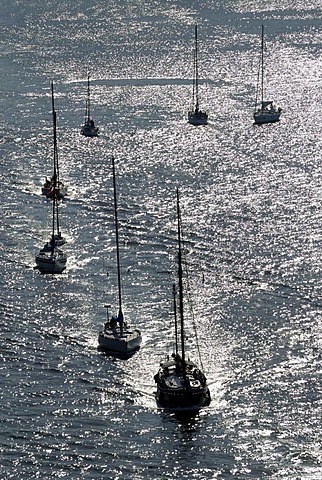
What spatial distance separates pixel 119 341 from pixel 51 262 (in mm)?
25100

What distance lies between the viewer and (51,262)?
147750 mm

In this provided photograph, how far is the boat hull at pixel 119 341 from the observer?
411 feet

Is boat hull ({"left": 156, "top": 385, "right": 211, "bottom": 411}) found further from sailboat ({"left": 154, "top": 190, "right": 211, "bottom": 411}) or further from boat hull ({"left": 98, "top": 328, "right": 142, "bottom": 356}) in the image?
boat hull ({"left": 98, "top": 328, "right": 142, "bottom": 356})

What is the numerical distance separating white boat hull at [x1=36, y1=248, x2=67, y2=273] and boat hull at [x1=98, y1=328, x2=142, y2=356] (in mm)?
22328

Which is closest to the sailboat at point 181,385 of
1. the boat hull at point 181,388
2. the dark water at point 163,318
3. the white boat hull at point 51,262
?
the boat hull at point 181,388

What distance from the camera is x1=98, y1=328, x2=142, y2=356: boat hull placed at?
411 ft

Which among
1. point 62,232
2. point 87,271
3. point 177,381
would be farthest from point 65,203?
point 177,381

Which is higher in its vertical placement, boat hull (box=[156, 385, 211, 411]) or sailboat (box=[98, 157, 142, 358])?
sailboat (box=[98, 157, 142, 358])

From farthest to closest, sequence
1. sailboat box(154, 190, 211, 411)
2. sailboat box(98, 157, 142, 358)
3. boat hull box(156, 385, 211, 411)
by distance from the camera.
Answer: sailboat box(98, 157, 142, 358) < sailboat box(154, 190, 211, 411) < boat hull box(156, 385, 211, 411)

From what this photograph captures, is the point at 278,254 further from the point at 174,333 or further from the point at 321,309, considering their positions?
the point at 174,333

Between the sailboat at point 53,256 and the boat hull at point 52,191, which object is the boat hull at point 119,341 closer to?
the sailboat at point 53,256

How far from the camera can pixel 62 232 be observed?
161125mm

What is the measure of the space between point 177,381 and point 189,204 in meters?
55.7

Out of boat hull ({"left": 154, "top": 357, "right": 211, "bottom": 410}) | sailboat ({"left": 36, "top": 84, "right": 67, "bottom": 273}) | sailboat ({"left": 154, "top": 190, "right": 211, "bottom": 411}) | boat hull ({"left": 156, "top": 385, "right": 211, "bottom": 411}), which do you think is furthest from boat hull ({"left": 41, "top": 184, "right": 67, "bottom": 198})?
boat hull ({"left": 156, "top": 385, "right": 211, "bottom": 411})
